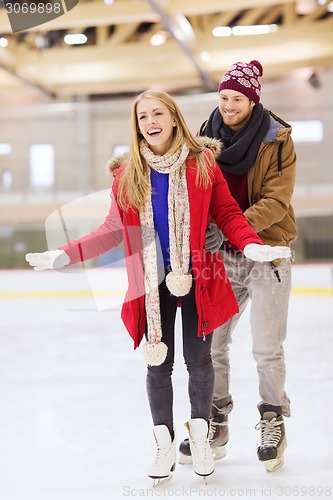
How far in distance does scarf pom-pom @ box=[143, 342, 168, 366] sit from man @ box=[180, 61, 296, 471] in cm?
34

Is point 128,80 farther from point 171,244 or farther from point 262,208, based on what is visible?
point 171,244

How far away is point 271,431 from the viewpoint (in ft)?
6.35

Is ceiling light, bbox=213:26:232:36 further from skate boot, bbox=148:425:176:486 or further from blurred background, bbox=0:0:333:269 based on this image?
skate boot, bbox=148:425:176:486

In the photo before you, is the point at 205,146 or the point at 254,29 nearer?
the point at 205,146

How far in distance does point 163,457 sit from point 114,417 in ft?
2.23

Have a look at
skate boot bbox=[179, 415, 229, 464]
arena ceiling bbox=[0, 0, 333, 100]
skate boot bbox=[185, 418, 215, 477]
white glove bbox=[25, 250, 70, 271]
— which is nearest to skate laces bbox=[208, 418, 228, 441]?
skate boot bbox=[179, 415, 229, 464]

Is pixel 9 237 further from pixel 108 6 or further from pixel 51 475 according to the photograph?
pixel 51 475

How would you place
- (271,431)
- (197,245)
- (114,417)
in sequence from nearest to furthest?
(197,245) → (271,431) → (114,417)

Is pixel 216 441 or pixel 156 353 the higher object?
pixel 156 353

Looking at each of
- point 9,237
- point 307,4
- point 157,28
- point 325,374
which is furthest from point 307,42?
point 325,374

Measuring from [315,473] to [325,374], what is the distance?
50.3 inches

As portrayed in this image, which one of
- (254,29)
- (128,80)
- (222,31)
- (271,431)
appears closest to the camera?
(271,431)

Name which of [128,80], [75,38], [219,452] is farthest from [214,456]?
[75,38]

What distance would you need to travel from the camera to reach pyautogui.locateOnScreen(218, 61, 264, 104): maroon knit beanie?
1.89 metres
